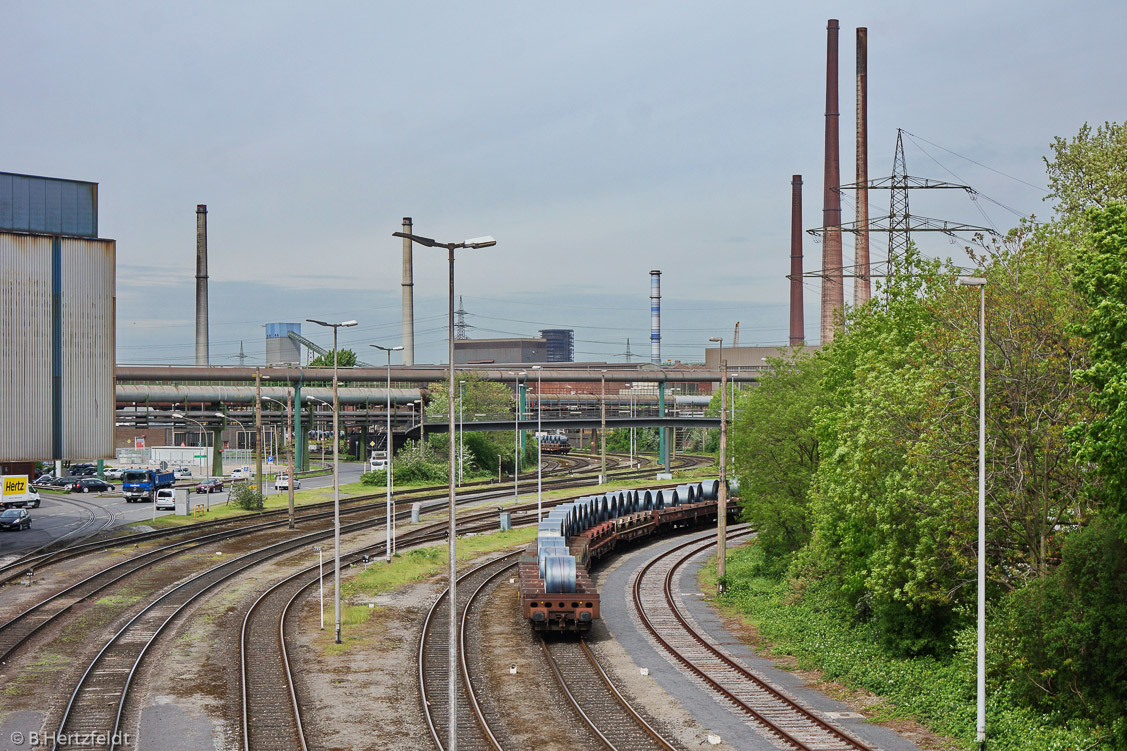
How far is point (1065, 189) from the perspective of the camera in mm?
46500

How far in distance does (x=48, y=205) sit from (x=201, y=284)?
73116 mm

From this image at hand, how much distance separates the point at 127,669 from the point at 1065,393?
25564 mm

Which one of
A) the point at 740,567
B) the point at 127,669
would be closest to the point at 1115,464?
the point at 127,669

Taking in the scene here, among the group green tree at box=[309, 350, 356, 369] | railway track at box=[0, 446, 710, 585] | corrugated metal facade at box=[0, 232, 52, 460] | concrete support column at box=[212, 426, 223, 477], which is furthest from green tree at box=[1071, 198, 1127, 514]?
green tree at box=[309, 350, 356, 369]

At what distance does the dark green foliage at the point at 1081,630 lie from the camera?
20766 millimetres

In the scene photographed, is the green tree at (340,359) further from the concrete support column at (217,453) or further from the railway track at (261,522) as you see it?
the railway track at (261,522)

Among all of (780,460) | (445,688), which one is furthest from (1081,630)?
(780,460)

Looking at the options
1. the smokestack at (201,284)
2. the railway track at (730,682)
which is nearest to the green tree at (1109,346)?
the railway track at (730,682)

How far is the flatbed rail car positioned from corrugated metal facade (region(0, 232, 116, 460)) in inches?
1072

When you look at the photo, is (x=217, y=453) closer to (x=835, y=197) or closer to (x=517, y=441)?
(x=517, y=441)

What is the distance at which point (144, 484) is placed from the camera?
265 ft

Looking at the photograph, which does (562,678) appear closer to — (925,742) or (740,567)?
(925,742)

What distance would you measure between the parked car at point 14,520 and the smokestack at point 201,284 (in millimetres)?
67263

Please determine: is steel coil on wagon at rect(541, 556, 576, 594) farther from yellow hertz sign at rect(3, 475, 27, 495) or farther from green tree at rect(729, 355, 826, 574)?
yellow hertz sign at rect(3, 475, 27, 495)
